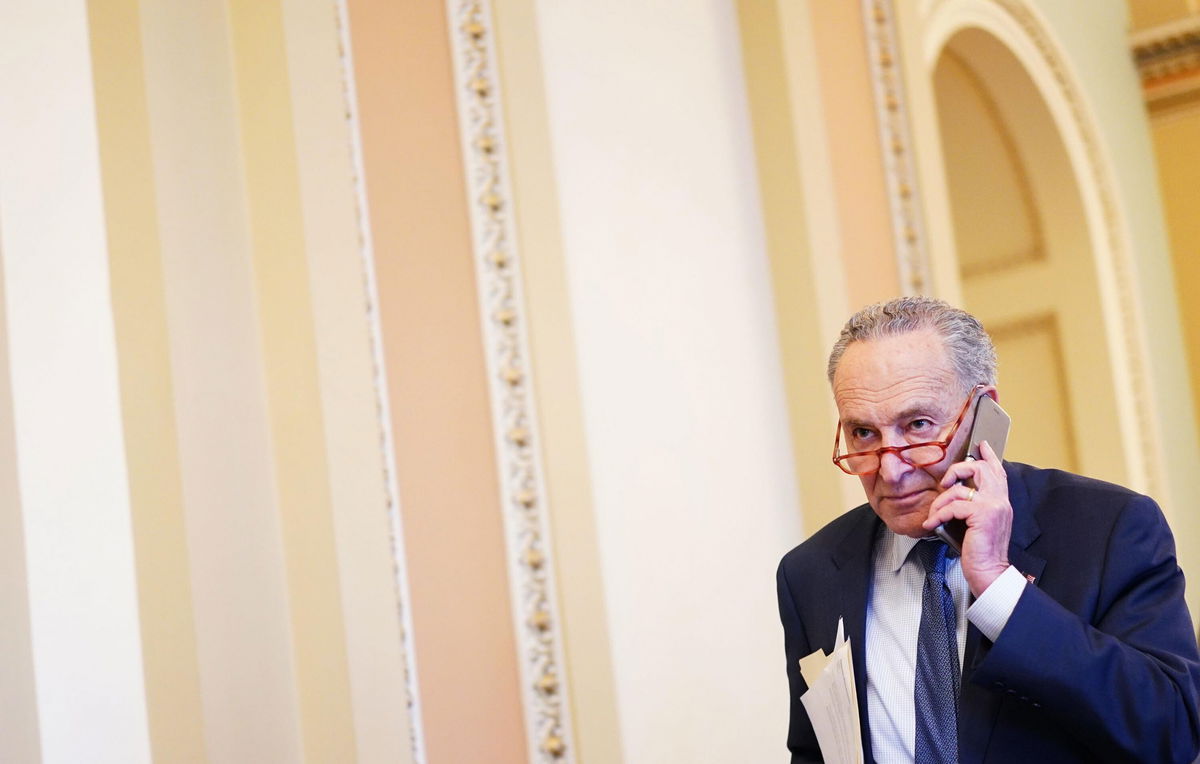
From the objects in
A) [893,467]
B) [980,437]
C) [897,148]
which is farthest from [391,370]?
[897,148]

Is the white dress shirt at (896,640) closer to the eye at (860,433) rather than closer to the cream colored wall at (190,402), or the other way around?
the eye at (860,433)

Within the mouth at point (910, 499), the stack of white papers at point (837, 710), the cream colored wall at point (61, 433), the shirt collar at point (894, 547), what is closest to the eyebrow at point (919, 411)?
the mouth at point (910, 499)

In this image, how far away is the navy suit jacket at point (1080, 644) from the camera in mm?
1864

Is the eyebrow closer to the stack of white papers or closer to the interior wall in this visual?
the stack of white papers

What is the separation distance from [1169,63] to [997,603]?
26.3 ft

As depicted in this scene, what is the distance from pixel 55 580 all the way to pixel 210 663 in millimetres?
411

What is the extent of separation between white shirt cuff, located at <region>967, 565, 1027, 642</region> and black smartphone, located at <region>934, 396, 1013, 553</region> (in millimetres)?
88

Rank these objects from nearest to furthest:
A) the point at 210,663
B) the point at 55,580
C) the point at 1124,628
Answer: the point at 1124,628 < the point at 55,580 < the point at 210,663

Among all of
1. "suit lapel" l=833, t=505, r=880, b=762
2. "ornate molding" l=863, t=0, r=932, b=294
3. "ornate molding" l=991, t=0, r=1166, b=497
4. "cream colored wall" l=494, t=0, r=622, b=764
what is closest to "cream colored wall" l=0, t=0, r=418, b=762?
"cream colored wall" l=494, t=0, r=622, b=764

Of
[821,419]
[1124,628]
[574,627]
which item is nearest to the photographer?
[1124,628]

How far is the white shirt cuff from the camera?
1.94m

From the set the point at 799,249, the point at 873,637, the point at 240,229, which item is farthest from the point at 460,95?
the point at 873,637

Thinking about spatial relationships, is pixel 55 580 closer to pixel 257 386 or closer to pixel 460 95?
pixel 257 386

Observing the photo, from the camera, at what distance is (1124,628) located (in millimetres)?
1972
